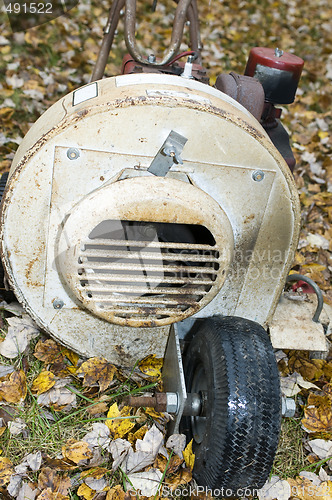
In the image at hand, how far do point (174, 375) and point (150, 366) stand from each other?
27 cm

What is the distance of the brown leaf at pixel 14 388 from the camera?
2.04 meters

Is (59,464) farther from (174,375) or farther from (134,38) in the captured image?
(134,38)

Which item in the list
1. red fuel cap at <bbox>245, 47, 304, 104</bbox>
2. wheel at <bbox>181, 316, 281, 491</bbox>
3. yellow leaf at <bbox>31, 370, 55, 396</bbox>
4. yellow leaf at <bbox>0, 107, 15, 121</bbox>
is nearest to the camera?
wheel at <bbox>181, 316, 281, 491</bbox>

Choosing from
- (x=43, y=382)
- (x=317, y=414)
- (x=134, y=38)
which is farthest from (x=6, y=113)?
(x=317, y=414)

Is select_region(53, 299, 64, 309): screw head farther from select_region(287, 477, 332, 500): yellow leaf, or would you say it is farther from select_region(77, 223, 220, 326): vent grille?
select_region(287, 477, 332, 500): yellow leaf

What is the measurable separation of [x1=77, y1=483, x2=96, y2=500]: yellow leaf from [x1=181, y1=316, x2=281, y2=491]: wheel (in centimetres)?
38

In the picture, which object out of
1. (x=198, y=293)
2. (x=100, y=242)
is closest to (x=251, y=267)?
(x=198, y=293)

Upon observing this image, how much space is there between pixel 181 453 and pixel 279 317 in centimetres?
74

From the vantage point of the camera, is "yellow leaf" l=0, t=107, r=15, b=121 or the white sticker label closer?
the white sticker label

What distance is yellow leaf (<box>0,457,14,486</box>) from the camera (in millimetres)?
1801

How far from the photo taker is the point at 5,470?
1.83 metres

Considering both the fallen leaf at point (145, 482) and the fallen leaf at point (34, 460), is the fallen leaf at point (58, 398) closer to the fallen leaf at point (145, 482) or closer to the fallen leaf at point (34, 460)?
the fallen leaf at point (34, 460)

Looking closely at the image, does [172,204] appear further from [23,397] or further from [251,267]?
[23,397]

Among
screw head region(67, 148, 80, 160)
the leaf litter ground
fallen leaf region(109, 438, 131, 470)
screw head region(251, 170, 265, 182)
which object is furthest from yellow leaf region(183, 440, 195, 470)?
screw head region(67, 148, 80, 160)
